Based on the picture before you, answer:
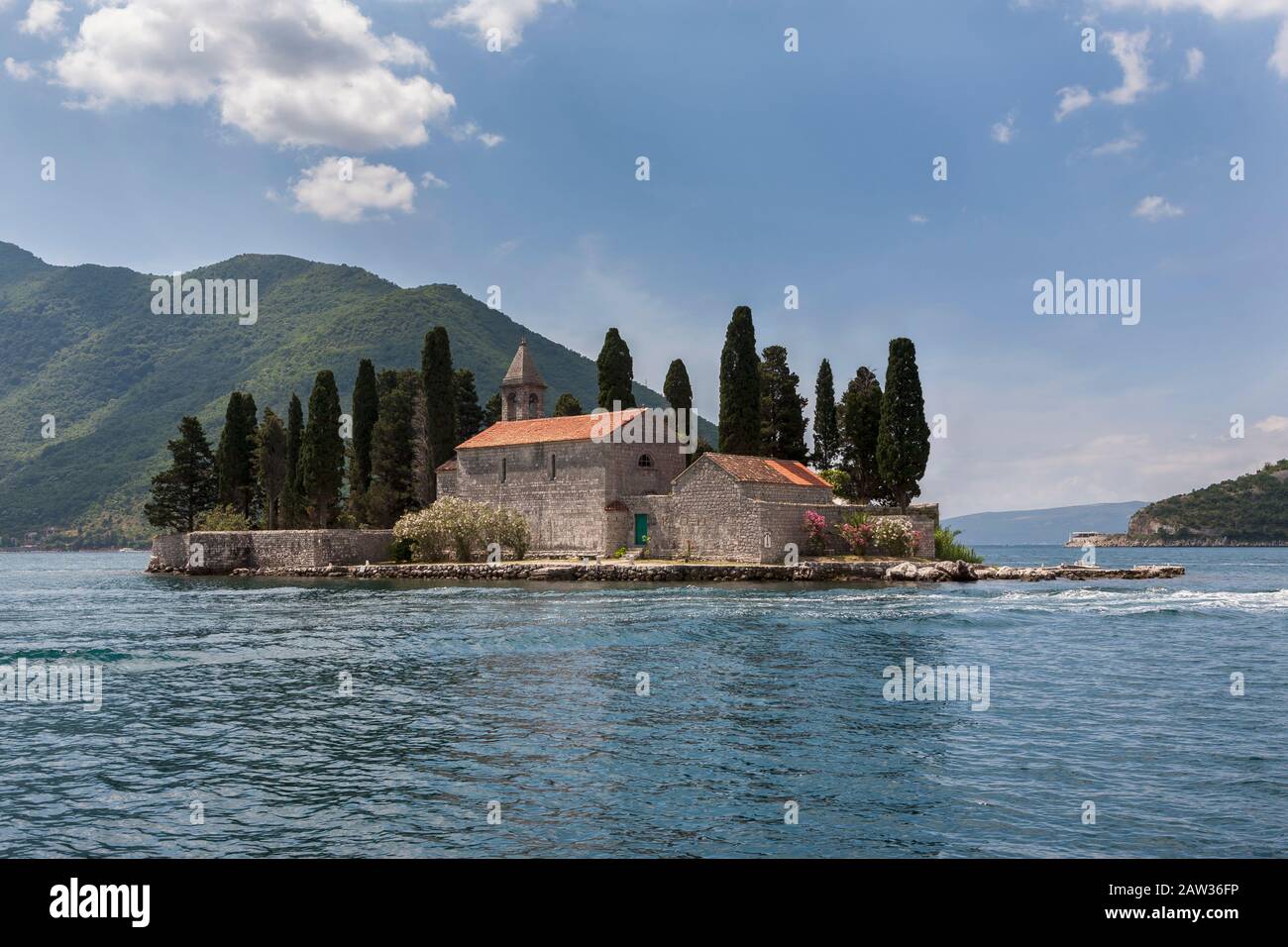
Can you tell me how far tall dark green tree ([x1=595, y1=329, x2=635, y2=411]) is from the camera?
56.7 metres

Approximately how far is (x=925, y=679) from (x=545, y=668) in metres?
7.11

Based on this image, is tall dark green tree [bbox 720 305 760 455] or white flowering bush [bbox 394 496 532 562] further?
tall dark green tree [bbox 720 305 760 455]

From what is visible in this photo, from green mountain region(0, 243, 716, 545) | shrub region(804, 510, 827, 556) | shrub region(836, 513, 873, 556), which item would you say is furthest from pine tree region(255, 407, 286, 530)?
green mountain region(0, 243, 716, 545)

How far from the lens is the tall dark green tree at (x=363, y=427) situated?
59000 millimetres

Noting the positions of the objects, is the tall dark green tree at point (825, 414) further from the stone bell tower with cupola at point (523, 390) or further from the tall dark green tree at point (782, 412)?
the stone bell tower with cupola at point (523, 390)

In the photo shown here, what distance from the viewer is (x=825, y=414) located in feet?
191

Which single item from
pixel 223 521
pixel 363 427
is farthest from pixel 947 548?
pixel 223 521

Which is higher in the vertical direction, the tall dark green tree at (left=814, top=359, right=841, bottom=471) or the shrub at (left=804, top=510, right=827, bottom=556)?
the tall dark green tree at (left=814, top=359, right=841, bottom=471)

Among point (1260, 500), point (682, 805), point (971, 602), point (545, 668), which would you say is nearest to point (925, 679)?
point (545, 668)

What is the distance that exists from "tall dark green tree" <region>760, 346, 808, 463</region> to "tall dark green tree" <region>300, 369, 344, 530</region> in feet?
86.1

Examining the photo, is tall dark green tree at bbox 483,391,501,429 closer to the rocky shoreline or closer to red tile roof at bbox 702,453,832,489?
the rocky shoreline

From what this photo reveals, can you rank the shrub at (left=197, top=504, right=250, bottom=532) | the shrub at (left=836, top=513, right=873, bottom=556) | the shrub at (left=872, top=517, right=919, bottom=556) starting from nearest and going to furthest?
the shrub at (left=872, top=517, right=919, bottom=556) < the shrub at (left=836, top=513, right=873, bottom=556) < the shrub at (left=197, top=504, right=250, bottom=532)

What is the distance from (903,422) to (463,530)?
24.0 m
